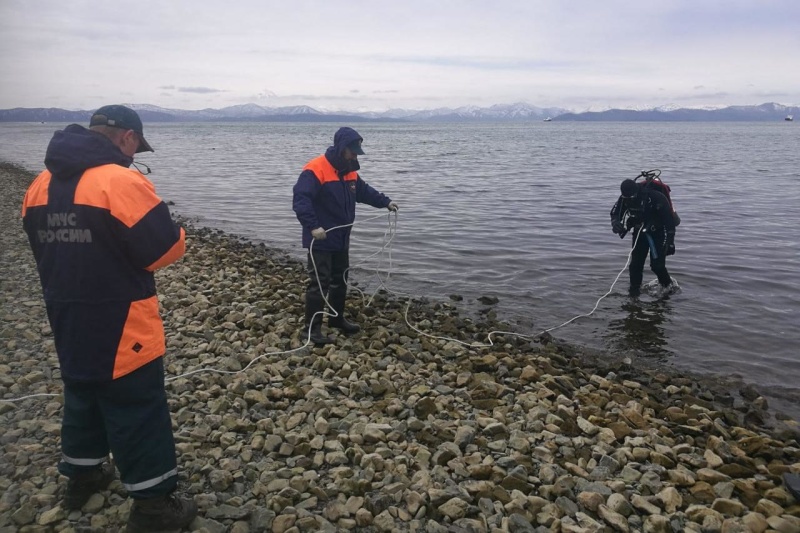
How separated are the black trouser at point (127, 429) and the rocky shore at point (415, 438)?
0.42 m

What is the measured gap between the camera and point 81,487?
4.13 metres

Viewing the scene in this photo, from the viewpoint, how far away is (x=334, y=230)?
741cm

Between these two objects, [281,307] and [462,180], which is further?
[462,180]

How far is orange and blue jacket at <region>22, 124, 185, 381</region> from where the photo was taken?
3449 millimetres

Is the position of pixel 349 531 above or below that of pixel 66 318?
below

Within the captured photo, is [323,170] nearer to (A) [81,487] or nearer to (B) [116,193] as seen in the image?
(B) [116,193]

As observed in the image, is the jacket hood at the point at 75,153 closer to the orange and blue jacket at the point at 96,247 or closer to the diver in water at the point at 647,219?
the orange and blue jacket at the point at 96,247

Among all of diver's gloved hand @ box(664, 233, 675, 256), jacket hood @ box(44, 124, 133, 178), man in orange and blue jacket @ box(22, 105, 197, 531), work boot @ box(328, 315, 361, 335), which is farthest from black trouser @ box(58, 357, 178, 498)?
diver's gloved hand @ box(664, 233, 675, 256)

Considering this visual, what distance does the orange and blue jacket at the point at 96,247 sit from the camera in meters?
3.45

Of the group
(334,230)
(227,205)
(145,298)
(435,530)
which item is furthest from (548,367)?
(227,205)

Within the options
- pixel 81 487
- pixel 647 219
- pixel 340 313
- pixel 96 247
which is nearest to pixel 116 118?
pixel 96 247

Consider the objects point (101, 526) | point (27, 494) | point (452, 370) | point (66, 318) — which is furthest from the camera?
point (452, 370)

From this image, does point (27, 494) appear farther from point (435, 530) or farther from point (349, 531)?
point (435, 530)

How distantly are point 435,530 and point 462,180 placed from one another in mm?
28164
